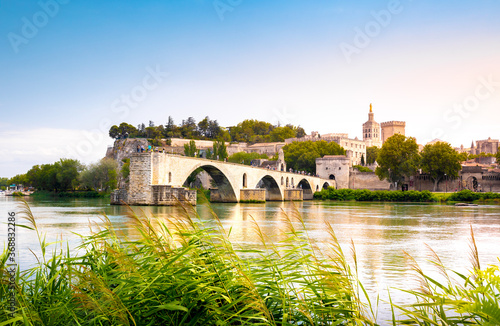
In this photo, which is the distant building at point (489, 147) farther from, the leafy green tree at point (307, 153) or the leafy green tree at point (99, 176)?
the leafy green tree at point (99, 176)

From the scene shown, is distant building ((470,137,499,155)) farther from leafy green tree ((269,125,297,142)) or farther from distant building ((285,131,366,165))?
leafy green tree ((269,125,297,142))

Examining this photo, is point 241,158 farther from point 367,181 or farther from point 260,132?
point 260,132

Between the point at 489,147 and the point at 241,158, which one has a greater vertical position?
the point at 489,147

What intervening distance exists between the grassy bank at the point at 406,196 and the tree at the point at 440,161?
26.6ft

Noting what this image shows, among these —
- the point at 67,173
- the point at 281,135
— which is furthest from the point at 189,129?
the point at 67,173

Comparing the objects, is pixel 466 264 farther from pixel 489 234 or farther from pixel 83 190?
pixel 83 190

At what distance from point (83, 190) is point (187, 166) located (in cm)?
3034

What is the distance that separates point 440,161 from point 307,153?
25719 millimetres

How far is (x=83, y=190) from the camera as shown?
201 ft

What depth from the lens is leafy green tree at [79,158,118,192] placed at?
2271 inches

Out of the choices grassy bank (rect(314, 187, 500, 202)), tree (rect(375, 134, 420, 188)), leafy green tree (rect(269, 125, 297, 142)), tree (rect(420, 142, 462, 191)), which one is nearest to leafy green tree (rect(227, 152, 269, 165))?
grassy bank (rect(314, 187, 500, 202))

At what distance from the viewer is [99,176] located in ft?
191

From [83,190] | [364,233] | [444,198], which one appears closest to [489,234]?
[364,233]

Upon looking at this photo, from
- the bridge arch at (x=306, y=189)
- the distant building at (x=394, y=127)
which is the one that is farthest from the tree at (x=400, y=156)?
the distant building at (x=394, y=127)
